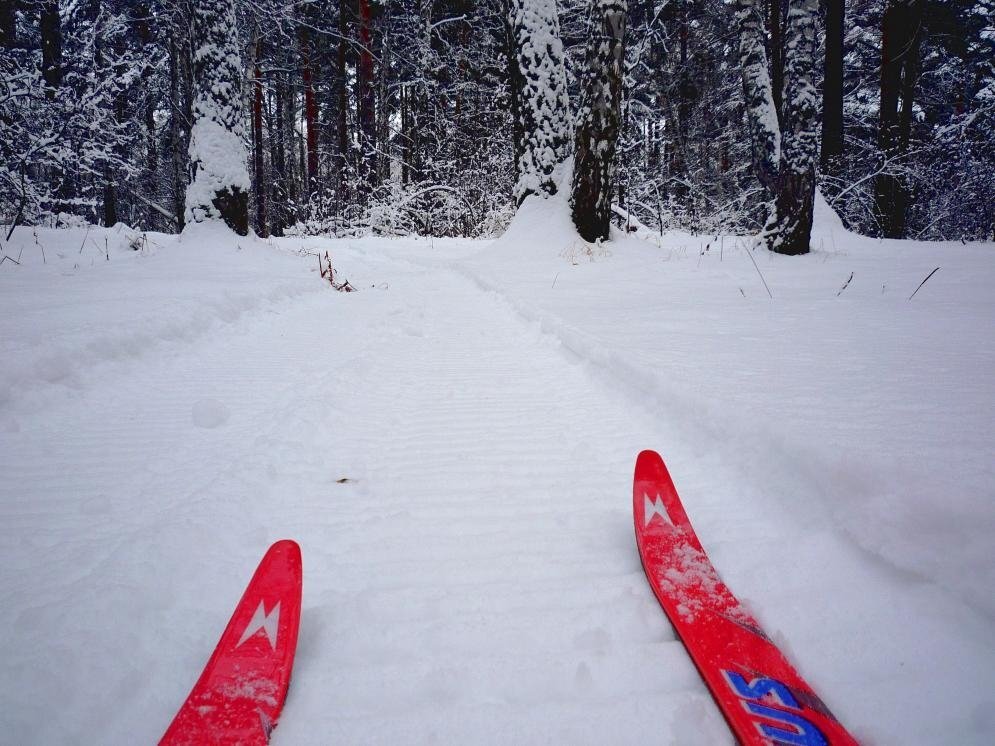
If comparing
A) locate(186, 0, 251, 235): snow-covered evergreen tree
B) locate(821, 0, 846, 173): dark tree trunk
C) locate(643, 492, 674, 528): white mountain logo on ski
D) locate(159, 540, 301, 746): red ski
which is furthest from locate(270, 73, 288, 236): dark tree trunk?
locate(643, 492, 674, 528): white mountain logo on ski

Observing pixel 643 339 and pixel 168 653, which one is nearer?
pixel 168 653

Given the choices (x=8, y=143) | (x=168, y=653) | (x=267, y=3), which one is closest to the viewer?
(x=168, y=653)

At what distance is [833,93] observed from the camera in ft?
33.1

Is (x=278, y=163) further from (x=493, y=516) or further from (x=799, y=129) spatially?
(x=493, y=516)

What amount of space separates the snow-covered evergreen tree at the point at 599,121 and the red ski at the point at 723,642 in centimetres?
658

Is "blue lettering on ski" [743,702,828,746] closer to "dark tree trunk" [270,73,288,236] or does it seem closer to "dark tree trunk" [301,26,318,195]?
"dark tree trunk" [301,26,318,195]

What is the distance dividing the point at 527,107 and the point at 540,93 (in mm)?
288

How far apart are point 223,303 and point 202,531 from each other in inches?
119

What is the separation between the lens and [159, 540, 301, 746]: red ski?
805 millimetres

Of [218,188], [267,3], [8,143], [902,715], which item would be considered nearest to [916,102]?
[267,3]

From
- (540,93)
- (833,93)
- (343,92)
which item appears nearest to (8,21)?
(343,92)

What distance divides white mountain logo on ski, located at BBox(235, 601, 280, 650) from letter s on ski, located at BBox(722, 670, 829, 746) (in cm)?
89

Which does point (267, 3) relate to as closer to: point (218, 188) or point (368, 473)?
point (218, 188)

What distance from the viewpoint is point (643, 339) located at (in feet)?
9.71
